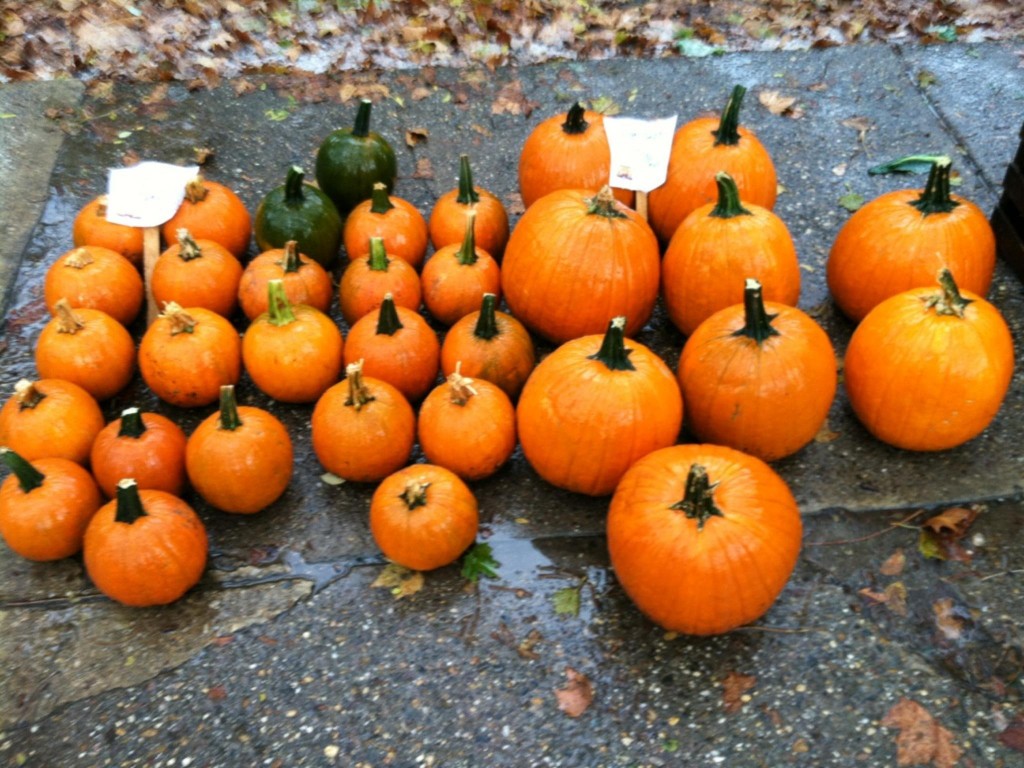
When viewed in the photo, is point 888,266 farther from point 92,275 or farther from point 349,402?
point 92,275

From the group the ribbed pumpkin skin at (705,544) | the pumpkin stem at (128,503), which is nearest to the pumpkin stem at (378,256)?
the pumpkin stem at (128,503)

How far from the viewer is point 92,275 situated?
3451 mm

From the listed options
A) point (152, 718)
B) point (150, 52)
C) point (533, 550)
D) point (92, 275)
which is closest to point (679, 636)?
point (533, 550)

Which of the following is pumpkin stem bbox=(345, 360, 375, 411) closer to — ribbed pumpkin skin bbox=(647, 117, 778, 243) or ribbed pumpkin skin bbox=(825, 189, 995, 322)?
ribbed pumpkin skin bbox=(647, 117, 778, 243)

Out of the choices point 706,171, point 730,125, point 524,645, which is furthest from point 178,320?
point 730,125

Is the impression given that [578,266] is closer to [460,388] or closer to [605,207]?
[605,207]

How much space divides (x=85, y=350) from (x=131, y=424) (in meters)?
0.52

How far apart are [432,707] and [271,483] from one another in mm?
868

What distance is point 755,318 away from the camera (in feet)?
9.11

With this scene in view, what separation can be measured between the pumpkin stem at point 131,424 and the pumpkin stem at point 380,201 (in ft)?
4.23

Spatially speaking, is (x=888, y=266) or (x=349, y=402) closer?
(x=349, y=402)

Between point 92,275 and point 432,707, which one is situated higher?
point 92,275

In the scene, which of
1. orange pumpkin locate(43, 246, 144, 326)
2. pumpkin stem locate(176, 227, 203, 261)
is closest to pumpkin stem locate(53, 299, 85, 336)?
orange pumpkin locate(43, 246, 144, 326)

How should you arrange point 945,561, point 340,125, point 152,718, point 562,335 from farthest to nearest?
point 340,125, point 562,335, point 945,561, point 152,718
